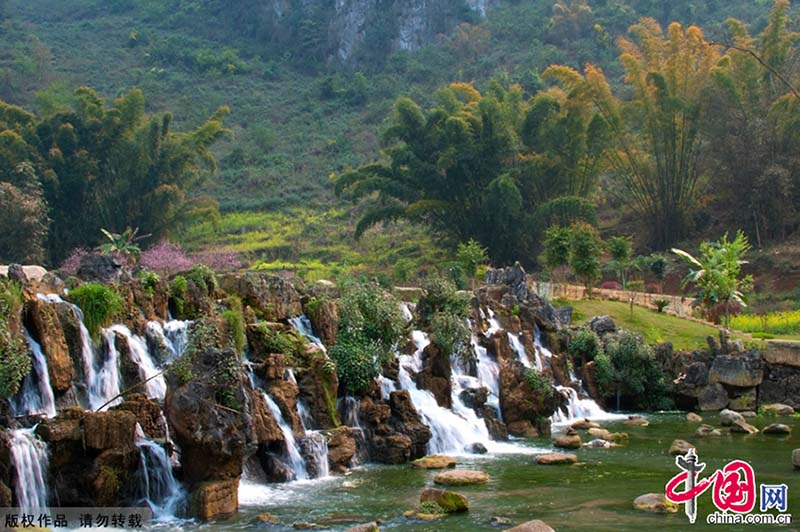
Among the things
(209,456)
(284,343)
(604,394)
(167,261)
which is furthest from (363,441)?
(167,261)

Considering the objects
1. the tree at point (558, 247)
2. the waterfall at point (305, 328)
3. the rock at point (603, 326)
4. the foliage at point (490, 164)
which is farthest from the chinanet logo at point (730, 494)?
the foliage at point (490, 164)

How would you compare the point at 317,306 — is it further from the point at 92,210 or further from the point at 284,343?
the point at 92,210

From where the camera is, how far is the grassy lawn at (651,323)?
122 feet

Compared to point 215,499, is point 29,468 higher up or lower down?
higher up

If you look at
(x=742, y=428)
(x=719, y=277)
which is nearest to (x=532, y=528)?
(x=742, y=428)

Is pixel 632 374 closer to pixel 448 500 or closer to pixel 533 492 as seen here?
pixel 533 492

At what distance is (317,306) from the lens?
25109mm

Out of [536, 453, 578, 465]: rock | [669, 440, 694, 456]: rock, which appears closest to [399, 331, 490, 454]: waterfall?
[536, 453, 578, 465]: rock

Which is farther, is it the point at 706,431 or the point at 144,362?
the point at 706,431

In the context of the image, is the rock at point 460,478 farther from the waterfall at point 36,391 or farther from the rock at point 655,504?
the waterfall at point 36,391

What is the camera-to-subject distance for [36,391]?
60.1 ft

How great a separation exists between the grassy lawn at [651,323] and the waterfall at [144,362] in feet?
70.1

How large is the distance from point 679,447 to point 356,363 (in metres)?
7.96

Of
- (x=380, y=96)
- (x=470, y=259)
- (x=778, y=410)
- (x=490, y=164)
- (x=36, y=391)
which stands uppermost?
(x=380, y=96)
